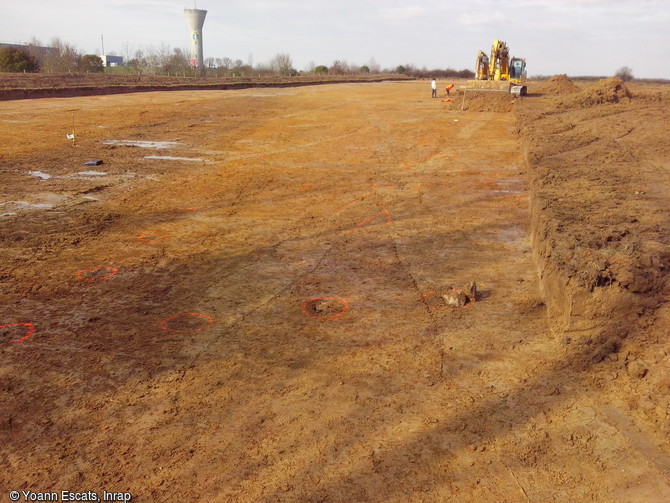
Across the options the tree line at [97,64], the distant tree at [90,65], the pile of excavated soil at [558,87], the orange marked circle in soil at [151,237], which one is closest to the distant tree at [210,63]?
the tree line at [97,64]

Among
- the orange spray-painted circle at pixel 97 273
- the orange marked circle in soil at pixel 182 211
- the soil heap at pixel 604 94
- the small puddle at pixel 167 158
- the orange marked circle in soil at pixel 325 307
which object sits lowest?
the orange marked circle in soil at pixel 325 307

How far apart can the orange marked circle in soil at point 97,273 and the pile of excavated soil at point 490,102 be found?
26146mm

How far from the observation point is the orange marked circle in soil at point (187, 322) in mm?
6629

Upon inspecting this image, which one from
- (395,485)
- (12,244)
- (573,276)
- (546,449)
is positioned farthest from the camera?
(12,244)

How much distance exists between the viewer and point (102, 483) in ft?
13.9

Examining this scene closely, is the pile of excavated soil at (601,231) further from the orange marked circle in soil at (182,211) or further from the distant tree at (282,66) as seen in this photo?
the distant tree at (282,66)

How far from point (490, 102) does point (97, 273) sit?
27288mm

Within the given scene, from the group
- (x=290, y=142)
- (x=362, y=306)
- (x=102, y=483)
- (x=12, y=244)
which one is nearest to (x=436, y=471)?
(x=102, y=483)

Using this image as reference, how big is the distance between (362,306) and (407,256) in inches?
82.5

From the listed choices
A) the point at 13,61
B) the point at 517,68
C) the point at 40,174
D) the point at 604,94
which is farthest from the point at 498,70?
the point at 13,61

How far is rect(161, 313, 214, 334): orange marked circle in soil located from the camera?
6.63m

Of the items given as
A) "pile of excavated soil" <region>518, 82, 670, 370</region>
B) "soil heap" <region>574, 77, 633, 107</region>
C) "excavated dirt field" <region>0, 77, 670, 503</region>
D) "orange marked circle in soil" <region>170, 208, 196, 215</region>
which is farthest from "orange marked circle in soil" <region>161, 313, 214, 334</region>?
"soil heap" <region>574, 77, 633, 107</region>

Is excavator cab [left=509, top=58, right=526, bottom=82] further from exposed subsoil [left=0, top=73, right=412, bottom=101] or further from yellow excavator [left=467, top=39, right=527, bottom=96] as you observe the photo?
exposed subsoil [left=0, top=73, right=412, bottom=101]

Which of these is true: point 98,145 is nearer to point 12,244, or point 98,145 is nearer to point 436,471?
point 12,244
